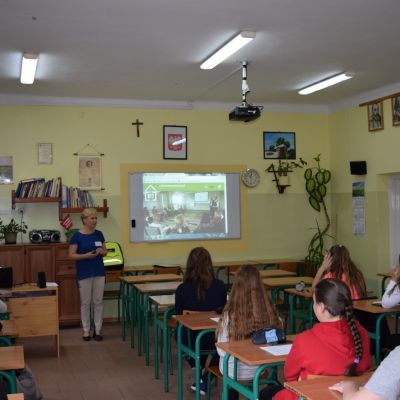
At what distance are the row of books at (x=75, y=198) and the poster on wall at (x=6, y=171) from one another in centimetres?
76

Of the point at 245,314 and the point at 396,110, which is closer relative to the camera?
the point at 245,314

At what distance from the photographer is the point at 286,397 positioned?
3027 mm

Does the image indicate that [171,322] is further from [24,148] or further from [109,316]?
[24,148]

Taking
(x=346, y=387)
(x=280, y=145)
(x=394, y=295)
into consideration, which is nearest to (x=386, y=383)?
(x=346, y=387)

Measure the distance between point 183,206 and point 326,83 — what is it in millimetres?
2833

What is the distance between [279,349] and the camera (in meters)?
3.37

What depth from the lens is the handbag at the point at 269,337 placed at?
350cm

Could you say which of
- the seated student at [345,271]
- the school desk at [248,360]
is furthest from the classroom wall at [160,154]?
the school desk at [248,360]

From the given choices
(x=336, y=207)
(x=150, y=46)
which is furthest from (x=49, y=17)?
(x=336, y=207)

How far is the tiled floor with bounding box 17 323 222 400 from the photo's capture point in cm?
516

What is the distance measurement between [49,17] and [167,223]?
4.48 metres

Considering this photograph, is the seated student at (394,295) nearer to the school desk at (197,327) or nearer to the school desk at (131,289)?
the school desk at (197,327)

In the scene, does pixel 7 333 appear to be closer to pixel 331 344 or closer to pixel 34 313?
pixel 34 313

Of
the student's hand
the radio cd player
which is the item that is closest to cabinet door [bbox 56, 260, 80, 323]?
the radio cd player
